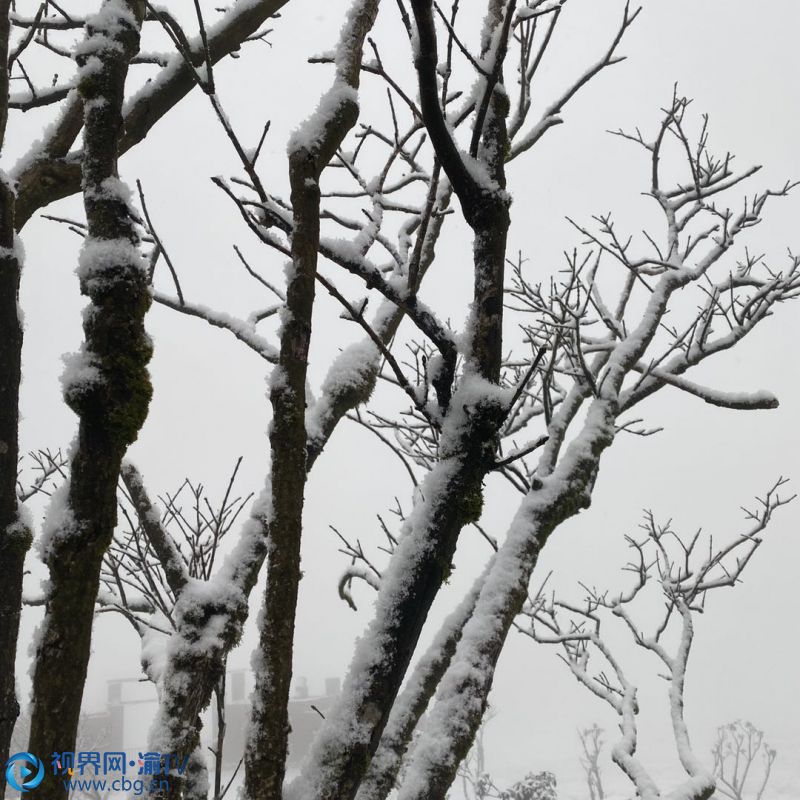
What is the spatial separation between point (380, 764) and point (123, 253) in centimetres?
184

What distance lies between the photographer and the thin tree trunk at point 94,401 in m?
1.14

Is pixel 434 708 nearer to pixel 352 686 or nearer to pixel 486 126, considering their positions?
pixel 352 686

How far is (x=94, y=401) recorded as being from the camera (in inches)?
52.9

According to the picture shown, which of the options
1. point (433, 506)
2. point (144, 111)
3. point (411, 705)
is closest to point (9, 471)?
point (433, 506)

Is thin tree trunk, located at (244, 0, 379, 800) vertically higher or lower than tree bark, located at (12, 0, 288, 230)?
lower

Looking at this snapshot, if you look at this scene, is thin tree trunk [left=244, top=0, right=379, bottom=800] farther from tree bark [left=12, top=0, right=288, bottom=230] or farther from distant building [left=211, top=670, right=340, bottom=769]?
distant building [left=211, top=670, right=340, bottom=769]

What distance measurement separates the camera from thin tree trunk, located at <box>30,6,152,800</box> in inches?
44.8

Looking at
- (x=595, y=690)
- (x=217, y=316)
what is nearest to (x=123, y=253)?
(x=217, y=316)

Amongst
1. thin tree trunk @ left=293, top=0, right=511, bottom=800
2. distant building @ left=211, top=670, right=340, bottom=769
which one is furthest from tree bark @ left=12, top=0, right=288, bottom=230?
distant building @ left=211, top=670, right=340, bottom=769

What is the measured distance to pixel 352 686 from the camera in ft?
5.44

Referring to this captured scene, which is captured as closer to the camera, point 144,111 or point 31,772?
point 31,772

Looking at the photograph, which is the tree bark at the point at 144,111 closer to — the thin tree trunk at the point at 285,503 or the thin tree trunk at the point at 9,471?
the thin tree trunk at the point at 9,471

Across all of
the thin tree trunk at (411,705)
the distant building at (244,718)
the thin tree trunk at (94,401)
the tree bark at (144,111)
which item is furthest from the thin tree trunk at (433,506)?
the distant building at (244,718)

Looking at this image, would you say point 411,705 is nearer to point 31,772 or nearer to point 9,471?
point 9,471
